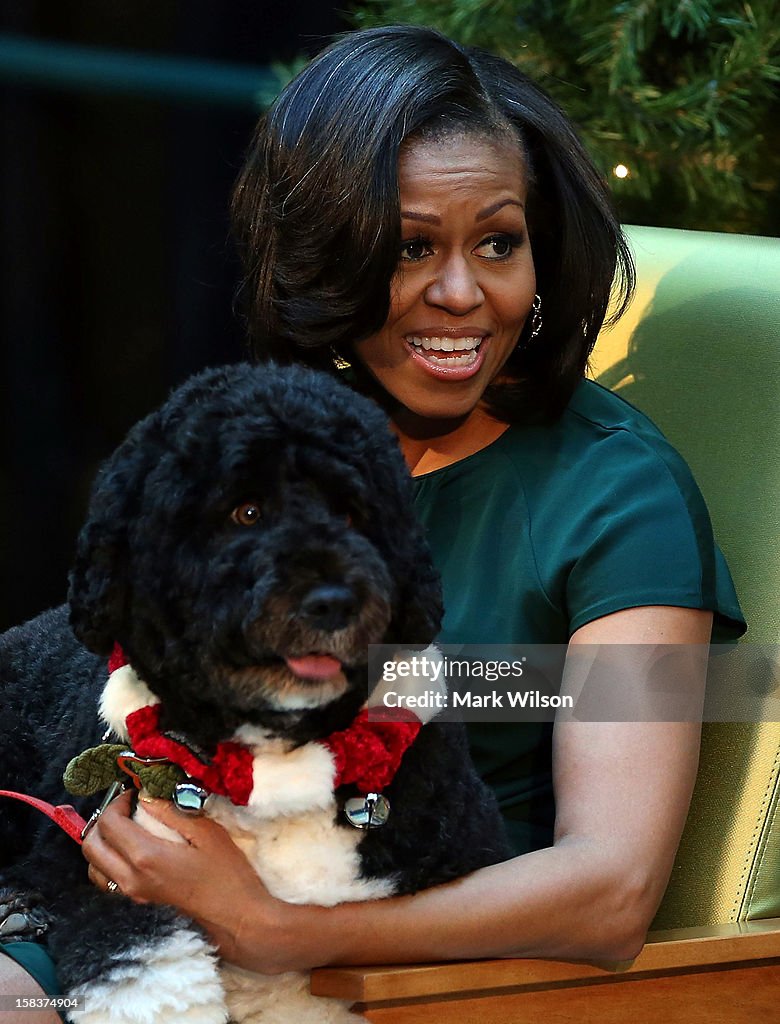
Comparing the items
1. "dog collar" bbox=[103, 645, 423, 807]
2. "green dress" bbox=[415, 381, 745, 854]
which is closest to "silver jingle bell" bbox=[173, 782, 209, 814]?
"dog collar" bbox=[103, 645, 423, 807]

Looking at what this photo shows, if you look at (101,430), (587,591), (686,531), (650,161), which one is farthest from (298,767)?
(101,430)

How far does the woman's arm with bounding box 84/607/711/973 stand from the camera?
1204 mm

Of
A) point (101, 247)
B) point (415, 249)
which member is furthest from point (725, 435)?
point (101, 247)

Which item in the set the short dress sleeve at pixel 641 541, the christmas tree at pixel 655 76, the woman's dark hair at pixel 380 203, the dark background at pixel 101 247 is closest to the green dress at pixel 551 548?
the short dress sleeve at pixel 641 541

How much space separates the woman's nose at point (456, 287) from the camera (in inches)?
62.2

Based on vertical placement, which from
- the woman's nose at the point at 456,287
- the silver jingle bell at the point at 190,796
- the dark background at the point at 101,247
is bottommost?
the dark background at the point at 101,247

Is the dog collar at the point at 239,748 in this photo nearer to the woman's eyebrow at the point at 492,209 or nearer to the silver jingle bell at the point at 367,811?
the silver jingle bell at the point at 367,811

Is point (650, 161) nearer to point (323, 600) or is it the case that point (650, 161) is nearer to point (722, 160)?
point (722, 160)

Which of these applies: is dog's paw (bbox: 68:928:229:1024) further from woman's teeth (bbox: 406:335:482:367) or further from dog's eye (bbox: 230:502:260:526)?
woman's teeth (bbox: 406:335:482:367)

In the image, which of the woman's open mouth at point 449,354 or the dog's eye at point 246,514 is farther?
the woman's open mouth at point 449,354

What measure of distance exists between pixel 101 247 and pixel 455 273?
1700mm

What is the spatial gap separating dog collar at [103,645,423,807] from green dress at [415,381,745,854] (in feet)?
1.11

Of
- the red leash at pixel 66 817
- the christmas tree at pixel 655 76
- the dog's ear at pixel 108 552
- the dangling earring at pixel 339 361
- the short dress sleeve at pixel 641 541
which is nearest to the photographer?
the dog's ear at pixel 108 552

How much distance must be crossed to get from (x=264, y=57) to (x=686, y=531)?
79.4 inches
